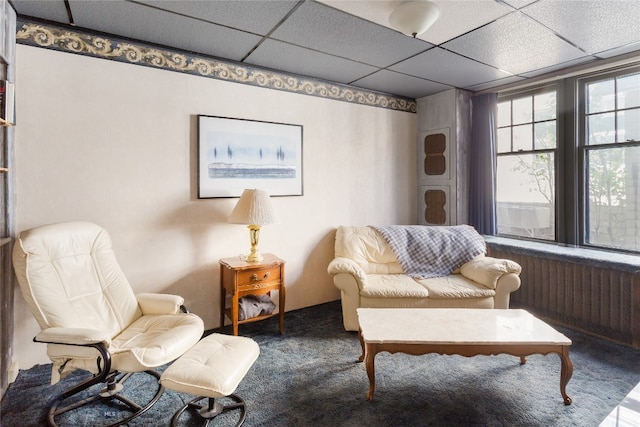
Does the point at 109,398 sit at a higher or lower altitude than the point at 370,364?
lower

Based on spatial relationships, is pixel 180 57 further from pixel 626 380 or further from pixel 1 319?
pixel 626 380

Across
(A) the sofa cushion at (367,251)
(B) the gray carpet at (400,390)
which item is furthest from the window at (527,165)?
(A) the sofa cushion at (367,251)

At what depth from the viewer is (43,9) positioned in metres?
2.20

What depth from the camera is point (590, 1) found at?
6.88 ft

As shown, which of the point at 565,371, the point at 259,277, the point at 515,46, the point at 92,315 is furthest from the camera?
the point at 259,277

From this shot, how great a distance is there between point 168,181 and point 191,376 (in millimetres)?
1753

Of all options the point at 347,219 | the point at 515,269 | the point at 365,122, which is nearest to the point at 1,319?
the point at 347,219

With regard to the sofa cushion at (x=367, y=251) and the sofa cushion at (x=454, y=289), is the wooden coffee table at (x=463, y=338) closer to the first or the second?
the sofa cushion at (x=454, y=289)

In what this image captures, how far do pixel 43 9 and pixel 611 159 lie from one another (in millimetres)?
4775

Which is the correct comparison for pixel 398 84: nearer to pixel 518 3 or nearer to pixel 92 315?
pixel 518 3

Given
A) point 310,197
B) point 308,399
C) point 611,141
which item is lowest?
point 308,399

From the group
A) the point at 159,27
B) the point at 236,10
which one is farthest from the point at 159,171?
the point at 236,10

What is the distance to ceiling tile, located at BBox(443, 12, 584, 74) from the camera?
2.44 metres

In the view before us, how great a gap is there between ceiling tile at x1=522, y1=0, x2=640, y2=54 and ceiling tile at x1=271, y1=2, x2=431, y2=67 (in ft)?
2.73
